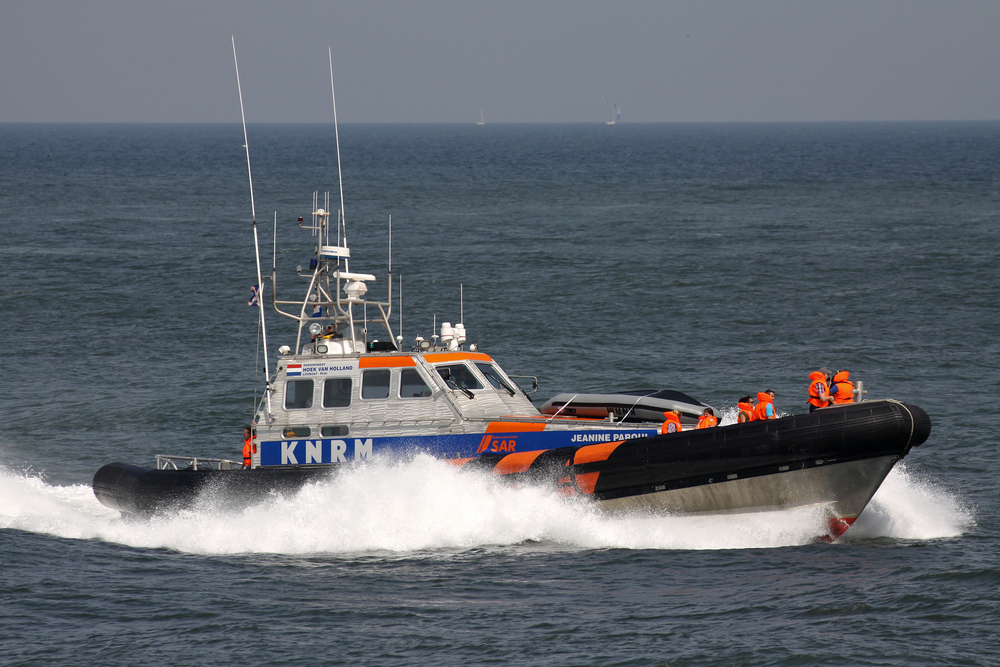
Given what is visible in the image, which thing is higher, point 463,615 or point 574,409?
point 574,409

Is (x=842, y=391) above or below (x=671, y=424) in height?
above

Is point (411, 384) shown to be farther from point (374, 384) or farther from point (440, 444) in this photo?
point (440, 444)

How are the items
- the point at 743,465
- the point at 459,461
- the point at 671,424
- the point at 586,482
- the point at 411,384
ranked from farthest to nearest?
the point at 411,384 < the point at 459,461 < the point at 671,424 < the point at 586,482 < the point at 743,465

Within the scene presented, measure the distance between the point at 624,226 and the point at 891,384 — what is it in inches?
1117

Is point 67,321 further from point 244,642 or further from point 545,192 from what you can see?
point 545,192

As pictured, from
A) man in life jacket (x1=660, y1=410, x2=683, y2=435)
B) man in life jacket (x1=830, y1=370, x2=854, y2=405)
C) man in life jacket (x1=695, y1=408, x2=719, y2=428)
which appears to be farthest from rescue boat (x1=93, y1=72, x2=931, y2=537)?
man in life jacket (x1=830, y1=370, x2=854, y2=405)

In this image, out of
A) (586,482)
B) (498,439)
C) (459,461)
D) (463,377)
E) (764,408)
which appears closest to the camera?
(586,482)

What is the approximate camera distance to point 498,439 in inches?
564

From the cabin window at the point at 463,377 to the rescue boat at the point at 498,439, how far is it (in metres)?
0.02

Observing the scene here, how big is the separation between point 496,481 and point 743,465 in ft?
10.0

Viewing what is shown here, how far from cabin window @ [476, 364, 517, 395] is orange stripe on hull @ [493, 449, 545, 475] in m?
1.49

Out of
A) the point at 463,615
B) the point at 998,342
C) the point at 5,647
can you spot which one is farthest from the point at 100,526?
the point at 998,342

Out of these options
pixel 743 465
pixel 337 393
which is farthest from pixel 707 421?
pixel 337 393

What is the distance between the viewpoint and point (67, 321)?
3017 cm
